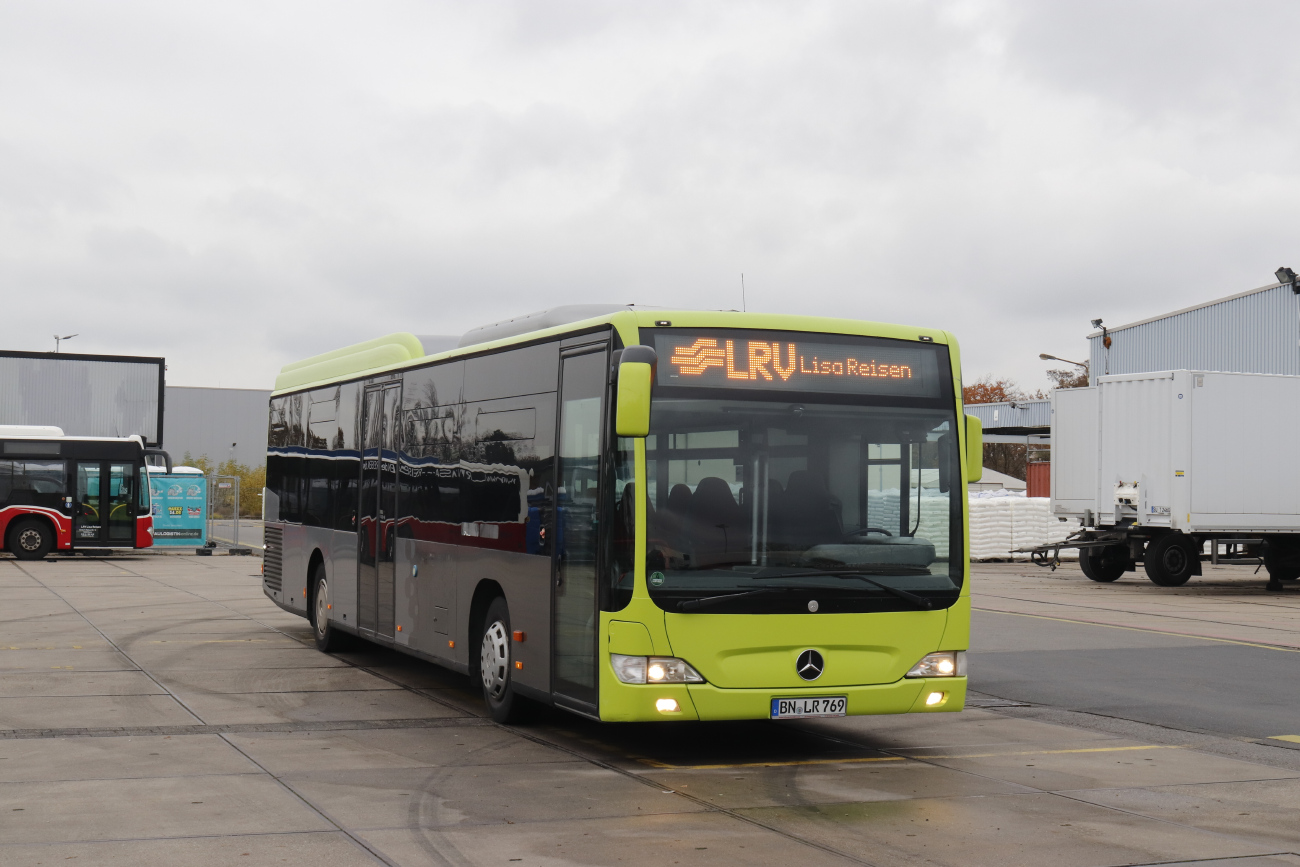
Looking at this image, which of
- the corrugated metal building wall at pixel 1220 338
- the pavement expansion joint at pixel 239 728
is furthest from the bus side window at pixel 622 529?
the corrugated metal building wall at pixel 1220 338

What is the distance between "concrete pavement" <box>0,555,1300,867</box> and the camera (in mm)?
6684

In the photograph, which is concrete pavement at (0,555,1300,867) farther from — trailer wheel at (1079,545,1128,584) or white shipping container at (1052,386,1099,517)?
trailer wheel at (1079,545,1128,584)

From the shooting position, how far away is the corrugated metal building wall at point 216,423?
93750 millimetres

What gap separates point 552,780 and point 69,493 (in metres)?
28.2

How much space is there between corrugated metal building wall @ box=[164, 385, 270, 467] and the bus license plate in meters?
88.7

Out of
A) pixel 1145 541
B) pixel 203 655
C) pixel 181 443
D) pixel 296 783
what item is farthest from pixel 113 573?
pixel 181 443

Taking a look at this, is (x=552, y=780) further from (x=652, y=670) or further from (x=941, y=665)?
(x=941, y=665)

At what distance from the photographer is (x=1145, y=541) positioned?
28.0 meters

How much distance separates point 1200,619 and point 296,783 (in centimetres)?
1577

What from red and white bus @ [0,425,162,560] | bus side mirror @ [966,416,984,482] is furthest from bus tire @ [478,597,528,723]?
red and white bus @ [0,425,162,560]

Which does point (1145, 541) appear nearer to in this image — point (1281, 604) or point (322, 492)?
point (1281, 604)

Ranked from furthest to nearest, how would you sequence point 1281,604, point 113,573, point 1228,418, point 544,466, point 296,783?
point 113,573
point 1228,418
point 1281,604
point 544,466
point 296,783

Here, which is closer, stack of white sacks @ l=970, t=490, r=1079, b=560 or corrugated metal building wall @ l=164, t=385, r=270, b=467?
stack of white sacks @ l=970, t=490, r=1079, b=560

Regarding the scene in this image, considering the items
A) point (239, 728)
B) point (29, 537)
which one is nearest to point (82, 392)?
point (29, 537)
